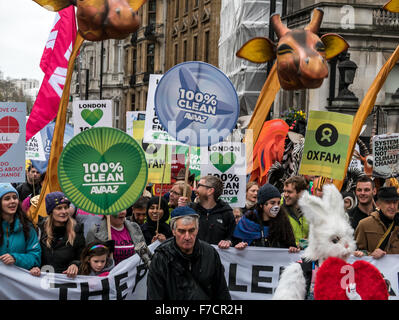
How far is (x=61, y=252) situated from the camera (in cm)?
650

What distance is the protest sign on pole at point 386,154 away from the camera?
32.7 ft

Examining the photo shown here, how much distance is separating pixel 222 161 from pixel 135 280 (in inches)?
108

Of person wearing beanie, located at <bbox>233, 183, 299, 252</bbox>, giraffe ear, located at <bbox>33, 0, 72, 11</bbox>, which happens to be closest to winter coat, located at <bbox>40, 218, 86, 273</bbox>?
person wearing beanie, located at <bbox>233, 183, 299, 252</bbox>

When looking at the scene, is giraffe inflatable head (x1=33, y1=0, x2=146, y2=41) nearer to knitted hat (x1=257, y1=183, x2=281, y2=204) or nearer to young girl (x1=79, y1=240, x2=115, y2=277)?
knitted hat (x1=257, y1=183, x2=281, y2=204)

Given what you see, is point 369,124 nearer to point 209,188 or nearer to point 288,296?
point 209,188

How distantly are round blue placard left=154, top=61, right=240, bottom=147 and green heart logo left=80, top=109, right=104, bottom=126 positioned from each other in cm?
173

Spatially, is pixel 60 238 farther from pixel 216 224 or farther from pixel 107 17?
pixel 107 17

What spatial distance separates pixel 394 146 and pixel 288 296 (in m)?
6.20

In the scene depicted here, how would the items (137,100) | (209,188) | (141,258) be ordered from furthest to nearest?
(137,100) < (209,188) < (141,258)

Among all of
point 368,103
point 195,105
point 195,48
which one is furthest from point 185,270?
point 195,48

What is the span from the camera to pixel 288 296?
13.9ft

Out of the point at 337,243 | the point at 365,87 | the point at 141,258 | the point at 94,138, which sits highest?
the point at 365,87

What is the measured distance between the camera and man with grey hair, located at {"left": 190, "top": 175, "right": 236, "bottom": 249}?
24.1ft
